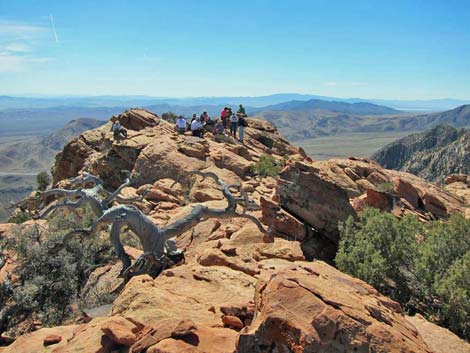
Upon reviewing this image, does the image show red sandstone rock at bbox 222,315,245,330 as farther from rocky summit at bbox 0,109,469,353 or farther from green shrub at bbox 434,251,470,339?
green shrub at bbox 434,251,470,339

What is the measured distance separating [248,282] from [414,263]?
16.4 feet

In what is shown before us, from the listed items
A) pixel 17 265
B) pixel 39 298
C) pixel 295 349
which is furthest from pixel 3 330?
pixel 295 349

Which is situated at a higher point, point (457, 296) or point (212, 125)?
point (212, 125)

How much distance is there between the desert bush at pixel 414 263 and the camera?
29.4 ft

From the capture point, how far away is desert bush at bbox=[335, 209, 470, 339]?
8961 millimetres

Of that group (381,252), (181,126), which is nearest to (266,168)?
(181,126)

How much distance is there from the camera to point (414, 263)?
10711 mm

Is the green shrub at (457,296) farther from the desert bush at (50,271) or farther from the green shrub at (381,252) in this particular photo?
the desert bush at (50,271)

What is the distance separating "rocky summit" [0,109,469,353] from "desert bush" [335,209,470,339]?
3.86 feet

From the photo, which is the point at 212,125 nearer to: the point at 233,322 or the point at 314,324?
the point at 233,322

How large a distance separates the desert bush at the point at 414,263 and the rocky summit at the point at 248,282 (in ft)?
3.86

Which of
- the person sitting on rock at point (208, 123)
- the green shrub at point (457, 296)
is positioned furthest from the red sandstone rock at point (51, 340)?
the person sitting on rock at point (208, 123)

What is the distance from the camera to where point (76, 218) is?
14.9 meters

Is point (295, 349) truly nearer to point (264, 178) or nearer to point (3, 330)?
point (3, 330)
